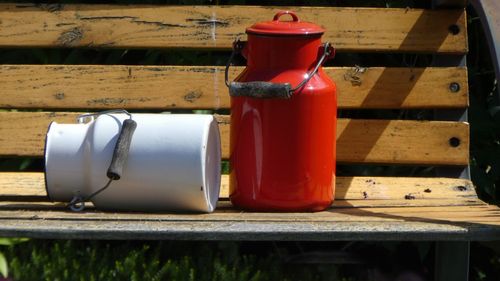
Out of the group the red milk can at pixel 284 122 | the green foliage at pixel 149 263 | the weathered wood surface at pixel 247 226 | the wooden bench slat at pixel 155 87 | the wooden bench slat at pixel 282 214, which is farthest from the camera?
the green foliage at pixel 149 263

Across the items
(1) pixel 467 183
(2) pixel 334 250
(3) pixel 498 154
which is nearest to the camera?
(1) pixel 467 183

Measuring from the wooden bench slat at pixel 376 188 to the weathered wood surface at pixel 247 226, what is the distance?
359mm

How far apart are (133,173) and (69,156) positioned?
16 centimetres

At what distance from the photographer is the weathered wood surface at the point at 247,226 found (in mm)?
2068

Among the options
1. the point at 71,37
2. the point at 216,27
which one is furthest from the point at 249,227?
the point at 71,37

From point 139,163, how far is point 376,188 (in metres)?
0.75

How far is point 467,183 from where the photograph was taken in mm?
2721

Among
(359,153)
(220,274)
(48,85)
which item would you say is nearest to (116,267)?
(220,274)

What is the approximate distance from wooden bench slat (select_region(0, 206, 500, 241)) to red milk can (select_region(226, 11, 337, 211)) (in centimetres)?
10

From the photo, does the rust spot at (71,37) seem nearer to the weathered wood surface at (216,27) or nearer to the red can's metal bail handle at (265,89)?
the weathered wood surface at (216,27)

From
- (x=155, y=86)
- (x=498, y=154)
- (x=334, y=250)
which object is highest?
(x=155, y=86)

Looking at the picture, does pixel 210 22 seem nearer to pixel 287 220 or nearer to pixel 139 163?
pixel 139 163

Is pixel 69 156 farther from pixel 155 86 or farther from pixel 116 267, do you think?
pixel 116 267

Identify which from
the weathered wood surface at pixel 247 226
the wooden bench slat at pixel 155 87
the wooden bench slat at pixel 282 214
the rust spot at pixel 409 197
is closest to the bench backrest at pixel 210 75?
the wooden bench slat at pixel 155 87
